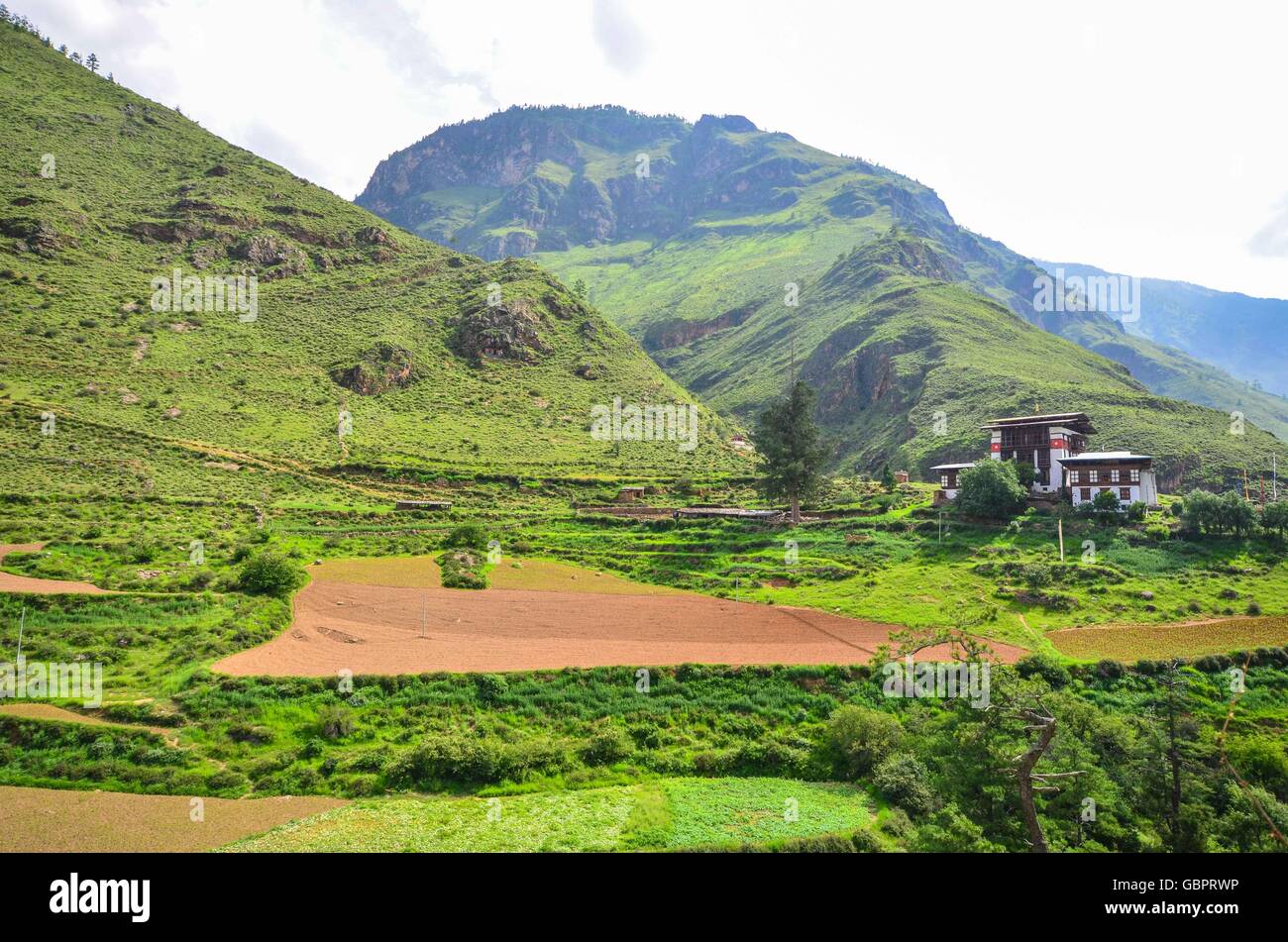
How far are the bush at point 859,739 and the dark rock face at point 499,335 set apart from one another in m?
111

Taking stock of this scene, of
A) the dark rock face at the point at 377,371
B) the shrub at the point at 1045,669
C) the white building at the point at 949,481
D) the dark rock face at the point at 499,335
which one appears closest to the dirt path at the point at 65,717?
the shrub at the point at 1045,669

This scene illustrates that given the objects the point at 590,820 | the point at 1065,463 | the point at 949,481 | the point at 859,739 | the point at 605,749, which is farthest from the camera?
the point at 949,481

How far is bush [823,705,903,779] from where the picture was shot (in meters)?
26.8

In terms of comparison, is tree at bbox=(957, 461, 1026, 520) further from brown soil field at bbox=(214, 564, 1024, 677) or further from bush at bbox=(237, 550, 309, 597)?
bush at bbox=(237, 550, 309, 597)

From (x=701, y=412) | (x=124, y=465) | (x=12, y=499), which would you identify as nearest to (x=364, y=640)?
(x=12, y=499)

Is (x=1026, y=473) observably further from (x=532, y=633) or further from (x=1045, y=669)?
(x=532, y=633)

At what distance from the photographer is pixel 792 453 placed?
220 ft

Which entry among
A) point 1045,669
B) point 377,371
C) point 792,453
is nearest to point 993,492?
point 792,453

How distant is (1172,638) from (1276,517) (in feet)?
69.1

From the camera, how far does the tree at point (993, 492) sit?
2296 inches

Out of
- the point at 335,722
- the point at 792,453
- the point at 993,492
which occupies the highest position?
the point at 792,453

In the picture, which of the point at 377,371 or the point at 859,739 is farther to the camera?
the point at 377,371

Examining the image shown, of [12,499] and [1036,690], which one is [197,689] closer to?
[1036,690]

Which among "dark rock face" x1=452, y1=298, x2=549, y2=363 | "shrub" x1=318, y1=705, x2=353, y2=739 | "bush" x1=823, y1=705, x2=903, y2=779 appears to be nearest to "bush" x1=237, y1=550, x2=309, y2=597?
"shrub" x1=318, y1=705, x2=353, y2=739
